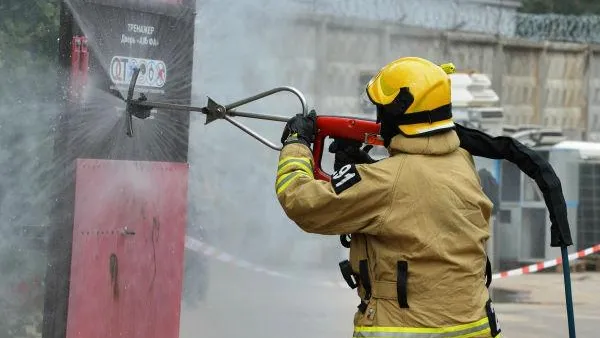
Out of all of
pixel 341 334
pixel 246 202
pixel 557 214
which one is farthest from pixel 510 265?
pixel 557 214

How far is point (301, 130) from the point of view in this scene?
3.36 m

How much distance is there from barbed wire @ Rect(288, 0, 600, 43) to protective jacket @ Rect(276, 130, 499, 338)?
271 cm

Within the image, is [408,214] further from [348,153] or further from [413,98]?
[348,153]

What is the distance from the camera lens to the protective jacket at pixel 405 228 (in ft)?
10.2

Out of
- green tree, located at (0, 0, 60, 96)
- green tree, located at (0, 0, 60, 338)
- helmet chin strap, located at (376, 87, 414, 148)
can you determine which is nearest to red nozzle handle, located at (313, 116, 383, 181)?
helmet chin strap, located at (376, 87, 414, 148)

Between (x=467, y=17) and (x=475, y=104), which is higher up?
(x=467, y=17)

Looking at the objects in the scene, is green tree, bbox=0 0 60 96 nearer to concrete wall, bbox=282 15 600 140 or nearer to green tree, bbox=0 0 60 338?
green tree, bbox=0 0 60 338

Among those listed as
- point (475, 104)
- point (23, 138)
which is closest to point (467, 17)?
point (475, 104)

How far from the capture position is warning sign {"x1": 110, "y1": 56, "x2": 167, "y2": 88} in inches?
176

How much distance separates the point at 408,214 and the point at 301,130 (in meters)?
0.46

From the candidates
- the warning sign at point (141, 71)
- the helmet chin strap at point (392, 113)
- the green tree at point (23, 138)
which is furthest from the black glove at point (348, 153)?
the green tree at point (23, 138)

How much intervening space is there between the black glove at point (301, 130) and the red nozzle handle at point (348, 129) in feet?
0.19

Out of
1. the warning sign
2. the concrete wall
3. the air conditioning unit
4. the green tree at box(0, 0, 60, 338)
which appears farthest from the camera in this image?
the air conditioning unit

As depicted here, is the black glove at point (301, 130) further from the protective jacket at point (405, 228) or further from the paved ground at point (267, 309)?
the paved ground at point (267, 309)
